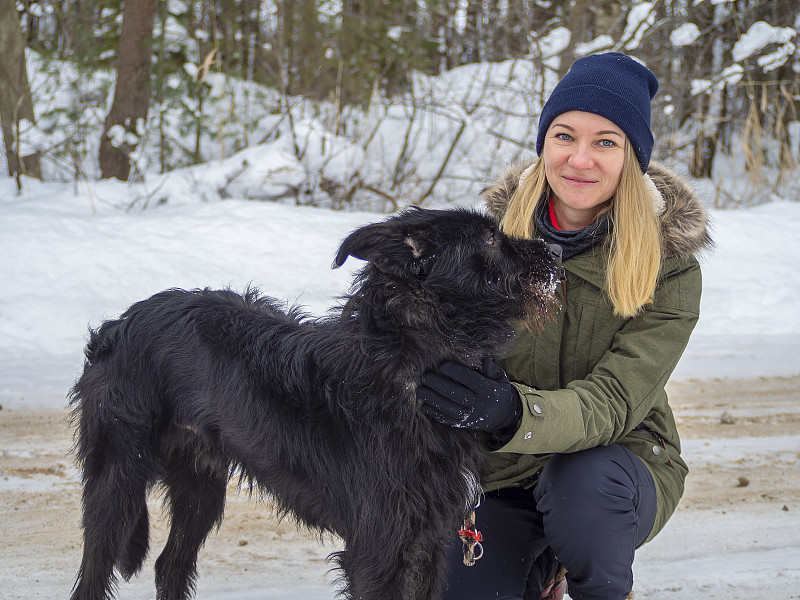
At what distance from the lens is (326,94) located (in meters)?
10.4

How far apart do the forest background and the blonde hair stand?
518 cm

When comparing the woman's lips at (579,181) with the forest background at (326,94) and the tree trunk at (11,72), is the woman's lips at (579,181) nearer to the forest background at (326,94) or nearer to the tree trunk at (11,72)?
the forest background at (326,94)

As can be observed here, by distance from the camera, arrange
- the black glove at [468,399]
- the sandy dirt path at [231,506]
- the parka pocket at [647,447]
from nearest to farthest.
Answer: the black glove at [468,399] < the parka pocket at [647,447] < the sandy dirt path at [231,506]

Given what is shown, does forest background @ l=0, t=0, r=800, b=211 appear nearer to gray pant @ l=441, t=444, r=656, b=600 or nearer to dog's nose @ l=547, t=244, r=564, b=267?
dog's nose @ l=547, t=244, r=564, b=267

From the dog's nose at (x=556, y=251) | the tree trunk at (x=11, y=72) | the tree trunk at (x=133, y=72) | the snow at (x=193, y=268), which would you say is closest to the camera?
the dog's nose at (x=556, y=251)

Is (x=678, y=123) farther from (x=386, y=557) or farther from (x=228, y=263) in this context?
(x=386, y=557)

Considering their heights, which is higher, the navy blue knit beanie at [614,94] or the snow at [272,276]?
the navy blue knit beanie at [614,94]

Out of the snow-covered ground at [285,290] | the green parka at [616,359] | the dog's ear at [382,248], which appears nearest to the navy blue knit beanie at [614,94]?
the green parka at [616,359]

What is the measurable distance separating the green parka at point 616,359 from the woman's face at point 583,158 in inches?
7.1

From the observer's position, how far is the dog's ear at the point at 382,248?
217 cm

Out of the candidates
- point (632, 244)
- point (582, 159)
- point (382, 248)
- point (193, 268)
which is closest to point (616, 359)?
point (632, 244)

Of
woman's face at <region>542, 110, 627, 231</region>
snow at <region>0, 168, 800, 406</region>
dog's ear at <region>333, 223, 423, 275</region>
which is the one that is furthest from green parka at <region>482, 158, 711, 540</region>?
snow at <region>0, 168, 800, 406</region>

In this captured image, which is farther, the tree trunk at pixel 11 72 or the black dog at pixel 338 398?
the tree trunk at pixel 11 72

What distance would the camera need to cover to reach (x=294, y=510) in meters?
2.43
